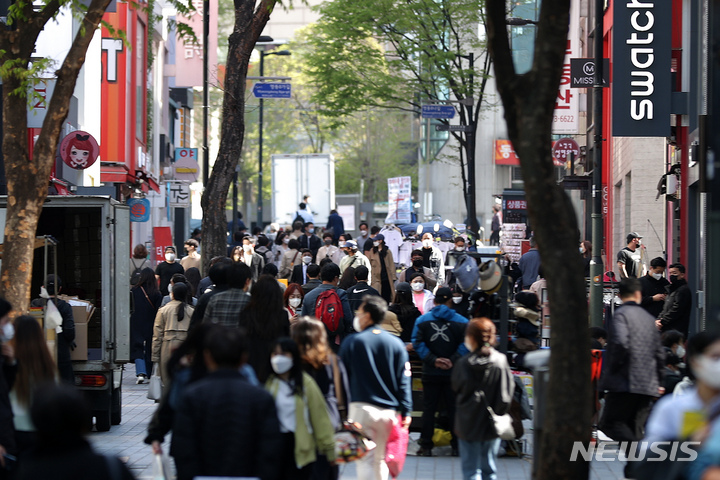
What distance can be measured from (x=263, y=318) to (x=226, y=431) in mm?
2988

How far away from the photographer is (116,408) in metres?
12.8

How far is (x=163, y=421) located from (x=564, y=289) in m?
2.76

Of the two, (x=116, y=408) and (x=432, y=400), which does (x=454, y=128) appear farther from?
(x=432, y=400)

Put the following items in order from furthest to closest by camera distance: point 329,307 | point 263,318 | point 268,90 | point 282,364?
point 268,90
point 329,307
point 263,318
point 282,364

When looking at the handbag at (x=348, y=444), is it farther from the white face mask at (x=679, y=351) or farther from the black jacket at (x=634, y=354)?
the white face mask at (x=679, y=351)

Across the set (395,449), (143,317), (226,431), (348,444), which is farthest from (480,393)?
(143,317)

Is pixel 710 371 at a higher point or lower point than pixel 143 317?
higher

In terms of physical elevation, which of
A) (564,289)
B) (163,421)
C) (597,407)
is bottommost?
(597,407)

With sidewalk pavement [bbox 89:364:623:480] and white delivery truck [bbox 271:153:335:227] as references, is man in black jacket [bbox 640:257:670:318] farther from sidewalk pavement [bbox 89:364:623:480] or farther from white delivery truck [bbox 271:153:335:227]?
white delivery truck [bbox 271:153:335:227]

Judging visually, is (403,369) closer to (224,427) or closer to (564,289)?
(564,289)

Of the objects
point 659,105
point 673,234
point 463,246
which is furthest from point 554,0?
point 673,234

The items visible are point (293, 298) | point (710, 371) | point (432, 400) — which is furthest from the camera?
point (293, 298)

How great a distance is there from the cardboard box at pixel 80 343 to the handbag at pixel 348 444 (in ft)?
17.8

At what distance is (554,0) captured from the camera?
726cm
